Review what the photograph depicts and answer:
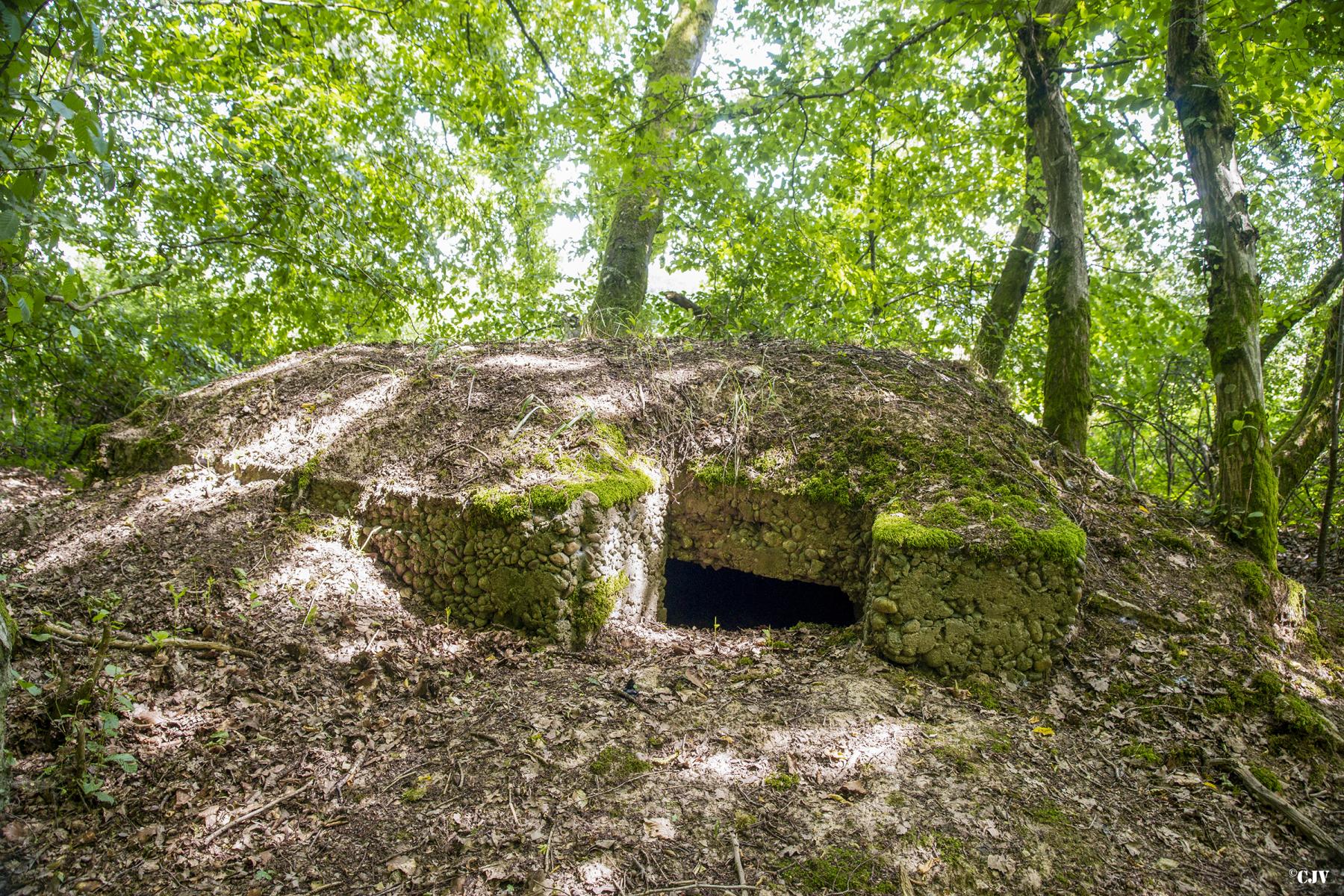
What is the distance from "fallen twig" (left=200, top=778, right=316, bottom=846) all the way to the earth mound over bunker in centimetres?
123

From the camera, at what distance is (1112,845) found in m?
2.30

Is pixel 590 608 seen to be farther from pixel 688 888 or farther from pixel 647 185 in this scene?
pixel 647 185

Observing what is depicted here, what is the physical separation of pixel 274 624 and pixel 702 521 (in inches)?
101

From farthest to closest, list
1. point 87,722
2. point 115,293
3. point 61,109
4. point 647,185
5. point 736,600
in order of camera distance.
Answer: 1. point 115,293
2. point 647,185
3. point 736,600
4. point 87,722
5. point 61,109

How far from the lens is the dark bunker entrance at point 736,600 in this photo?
4.98 meters

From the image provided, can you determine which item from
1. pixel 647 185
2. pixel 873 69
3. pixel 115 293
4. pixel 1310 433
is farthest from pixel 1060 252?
pixel 115 293

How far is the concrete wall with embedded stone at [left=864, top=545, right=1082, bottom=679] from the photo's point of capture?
3223 mm

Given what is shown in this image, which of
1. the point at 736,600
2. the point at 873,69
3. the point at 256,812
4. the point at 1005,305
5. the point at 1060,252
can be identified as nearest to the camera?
the point at 256,812

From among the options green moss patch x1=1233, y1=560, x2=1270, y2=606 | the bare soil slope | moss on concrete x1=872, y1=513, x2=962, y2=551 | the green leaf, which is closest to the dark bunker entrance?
the bare soil slope

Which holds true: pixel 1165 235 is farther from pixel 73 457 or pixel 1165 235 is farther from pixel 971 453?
pixel 73 457

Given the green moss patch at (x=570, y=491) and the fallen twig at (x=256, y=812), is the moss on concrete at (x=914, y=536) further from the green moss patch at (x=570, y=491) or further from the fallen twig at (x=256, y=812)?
the fallen twig at (x=256, y=812)

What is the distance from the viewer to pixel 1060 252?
Answer: 4.98 meters

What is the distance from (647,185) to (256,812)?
5.41m

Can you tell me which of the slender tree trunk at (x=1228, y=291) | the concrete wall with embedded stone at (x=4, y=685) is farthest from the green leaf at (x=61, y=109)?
the slender tree trunk at (x=1228, y=291)
